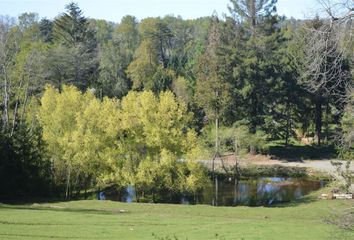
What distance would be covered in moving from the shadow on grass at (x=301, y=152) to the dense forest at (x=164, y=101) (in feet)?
5.18

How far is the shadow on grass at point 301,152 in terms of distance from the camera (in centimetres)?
5747

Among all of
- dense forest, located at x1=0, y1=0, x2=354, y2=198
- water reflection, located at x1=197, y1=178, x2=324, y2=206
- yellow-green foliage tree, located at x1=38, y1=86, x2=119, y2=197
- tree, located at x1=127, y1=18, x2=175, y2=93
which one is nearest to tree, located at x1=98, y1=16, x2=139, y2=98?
dense forest, located at x1=0, y1=0, x2=354, y2=198

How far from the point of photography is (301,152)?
60094 mm

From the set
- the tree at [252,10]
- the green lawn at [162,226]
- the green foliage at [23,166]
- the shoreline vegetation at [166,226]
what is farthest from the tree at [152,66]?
the green lawn at [162,226]

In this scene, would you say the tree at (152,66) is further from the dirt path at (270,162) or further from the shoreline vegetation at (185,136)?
the dirt path at (270,162)

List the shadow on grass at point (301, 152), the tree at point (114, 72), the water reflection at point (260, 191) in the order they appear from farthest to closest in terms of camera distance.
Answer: the tree at point (114, 72)
the shadow on grass at point (301, 152)
the water reflection at point (260, 191)

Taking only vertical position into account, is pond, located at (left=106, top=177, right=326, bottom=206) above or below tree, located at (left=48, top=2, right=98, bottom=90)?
below

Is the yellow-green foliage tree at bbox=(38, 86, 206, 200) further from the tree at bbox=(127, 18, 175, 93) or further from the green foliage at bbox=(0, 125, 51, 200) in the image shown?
the tree at bbox=(127, 18, 175, 93)

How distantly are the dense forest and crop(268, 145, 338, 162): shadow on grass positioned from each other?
1580 mm

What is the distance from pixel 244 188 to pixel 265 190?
199 centimetres

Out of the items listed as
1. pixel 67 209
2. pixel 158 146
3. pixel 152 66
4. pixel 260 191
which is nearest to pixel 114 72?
pixel 152 66

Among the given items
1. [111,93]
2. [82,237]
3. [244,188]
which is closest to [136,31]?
[111,93]

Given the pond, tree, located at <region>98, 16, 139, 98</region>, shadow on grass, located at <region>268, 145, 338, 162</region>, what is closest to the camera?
the pond

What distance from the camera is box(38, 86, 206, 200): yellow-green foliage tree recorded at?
35.6 metres
